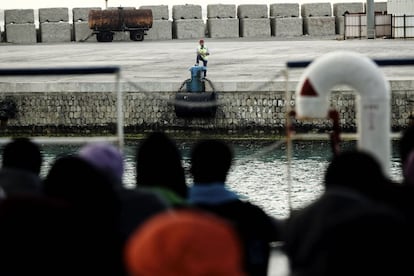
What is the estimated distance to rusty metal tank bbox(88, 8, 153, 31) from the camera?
4138 centimetres

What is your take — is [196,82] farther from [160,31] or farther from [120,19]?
[160,31]

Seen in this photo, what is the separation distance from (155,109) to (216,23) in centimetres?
2343

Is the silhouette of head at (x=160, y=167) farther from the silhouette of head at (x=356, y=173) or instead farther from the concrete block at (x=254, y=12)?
the concrete block at (x=254, y=12)

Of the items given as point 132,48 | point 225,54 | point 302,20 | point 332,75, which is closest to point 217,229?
point 332,75

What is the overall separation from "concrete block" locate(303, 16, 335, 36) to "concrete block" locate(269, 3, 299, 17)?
0.91 meters

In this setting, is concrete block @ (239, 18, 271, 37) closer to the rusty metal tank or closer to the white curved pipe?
the rusty metal tank

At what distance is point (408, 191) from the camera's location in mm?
3537

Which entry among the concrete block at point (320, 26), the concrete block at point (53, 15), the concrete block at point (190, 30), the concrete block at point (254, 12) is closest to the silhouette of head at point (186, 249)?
the concrete block at point (320, 26)

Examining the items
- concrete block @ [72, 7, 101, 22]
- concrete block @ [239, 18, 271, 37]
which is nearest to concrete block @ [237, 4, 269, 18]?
concrete block @ [239, 18, 271, 37]

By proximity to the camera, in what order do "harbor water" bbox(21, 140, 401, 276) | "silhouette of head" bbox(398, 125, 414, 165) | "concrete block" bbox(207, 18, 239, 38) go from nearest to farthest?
1. "silhouette of head" bbox(398, 125, 414, 165)
2. "harbor water" bbox(21, 140, 401, 276)
3. "concrete block" bbox(207, 18, 239, 38)

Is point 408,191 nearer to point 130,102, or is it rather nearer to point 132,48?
point 130,102

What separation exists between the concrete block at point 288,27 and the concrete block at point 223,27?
1580 mm

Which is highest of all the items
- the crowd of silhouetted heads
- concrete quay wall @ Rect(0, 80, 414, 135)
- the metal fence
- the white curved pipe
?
the metal fence

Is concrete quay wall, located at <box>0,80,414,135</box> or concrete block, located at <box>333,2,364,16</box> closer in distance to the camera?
concrete quay wall, located at <box>0,80,414,135</box>
